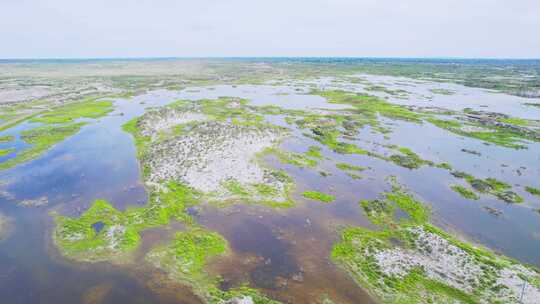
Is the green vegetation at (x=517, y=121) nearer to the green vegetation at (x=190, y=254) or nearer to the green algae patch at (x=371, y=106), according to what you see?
the green algae patch at (x=371, y=106)

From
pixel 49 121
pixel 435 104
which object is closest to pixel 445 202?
pixel 435 104

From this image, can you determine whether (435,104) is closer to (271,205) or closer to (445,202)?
(445,202)

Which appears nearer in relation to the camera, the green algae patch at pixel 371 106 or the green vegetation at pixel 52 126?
the green vegetation at pixel 52 126

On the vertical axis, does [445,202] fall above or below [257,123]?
below

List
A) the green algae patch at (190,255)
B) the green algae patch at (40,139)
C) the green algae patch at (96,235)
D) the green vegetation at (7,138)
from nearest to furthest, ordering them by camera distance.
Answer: the green algae patch at (190,255)
the green algae patch at (96,235)
the green algae patch at (40,139)
the green vegetation at (7,138)

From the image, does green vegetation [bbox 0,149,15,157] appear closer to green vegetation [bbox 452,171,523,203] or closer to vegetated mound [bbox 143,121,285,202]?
vegetated mound [bbox 143,121,285,202]

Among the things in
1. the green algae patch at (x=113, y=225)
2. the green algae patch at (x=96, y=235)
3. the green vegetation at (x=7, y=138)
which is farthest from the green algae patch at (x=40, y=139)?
the green algae patch at (x=96, y=235)

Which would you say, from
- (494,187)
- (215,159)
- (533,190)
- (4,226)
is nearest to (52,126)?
(4,226)
